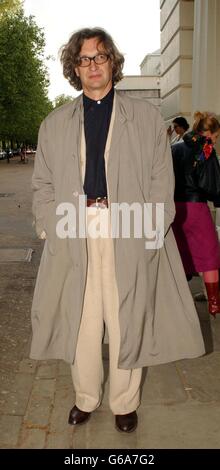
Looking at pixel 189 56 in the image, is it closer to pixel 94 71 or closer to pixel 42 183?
pixel 94 71

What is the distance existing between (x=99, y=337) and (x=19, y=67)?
36280 millimetres

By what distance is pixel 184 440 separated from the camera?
281 centimetres

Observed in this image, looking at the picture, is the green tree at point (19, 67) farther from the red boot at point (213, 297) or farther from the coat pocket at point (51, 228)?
the coat pocket at point (51, 228)

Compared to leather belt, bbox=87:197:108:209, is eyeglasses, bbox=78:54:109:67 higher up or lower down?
higher up

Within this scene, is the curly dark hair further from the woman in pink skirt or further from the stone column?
the stone column

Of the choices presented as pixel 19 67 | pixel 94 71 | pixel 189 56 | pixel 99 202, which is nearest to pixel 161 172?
pixel 99 202

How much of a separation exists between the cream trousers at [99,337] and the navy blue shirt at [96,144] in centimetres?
12

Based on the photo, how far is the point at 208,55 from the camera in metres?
6.88

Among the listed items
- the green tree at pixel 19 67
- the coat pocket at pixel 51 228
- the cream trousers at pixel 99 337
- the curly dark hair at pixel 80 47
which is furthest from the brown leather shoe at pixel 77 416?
the green tree at pixel 19 67

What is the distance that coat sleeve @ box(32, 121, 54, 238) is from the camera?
275 centimetres

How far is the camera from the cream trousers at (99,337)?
8.93 ft

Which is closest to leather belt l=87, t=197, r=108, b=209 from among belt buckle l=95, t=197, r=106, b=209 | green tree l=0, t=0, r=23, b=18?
belt buckle l=95, t=197, r=106, b=209

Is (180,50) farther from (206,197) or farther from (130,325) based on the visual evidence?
(130,325)

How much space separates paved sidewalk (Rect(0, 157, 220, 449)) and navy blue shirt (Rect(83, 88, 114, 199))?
133 cm
